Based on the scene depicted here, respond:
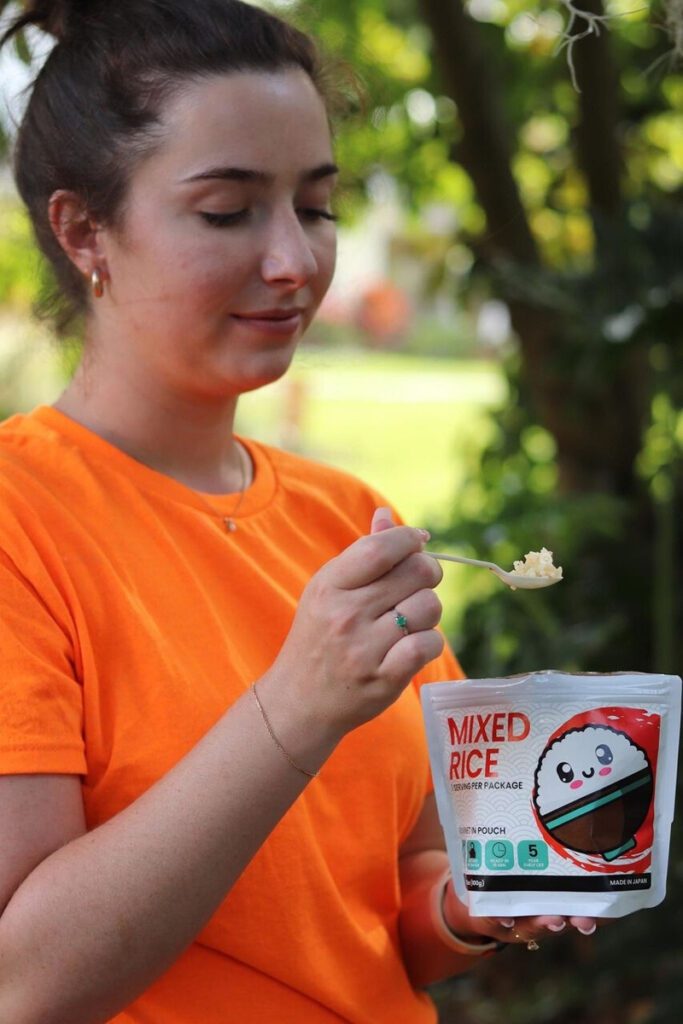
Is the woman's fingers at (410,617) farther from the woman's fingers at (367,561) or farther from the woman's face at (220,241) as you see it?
the woman's face at (220,241)

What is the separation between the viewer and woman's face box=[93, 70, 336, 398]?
1254 millimetres

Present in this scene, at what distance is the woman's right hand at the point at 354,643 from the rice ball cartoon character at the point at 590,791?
0.50 feet

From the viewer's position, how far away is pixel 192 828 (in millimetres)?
1034

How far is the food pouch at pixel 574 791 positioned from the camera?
43.2 inches

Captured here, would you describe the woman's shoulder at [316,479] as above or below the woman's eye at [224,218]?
below

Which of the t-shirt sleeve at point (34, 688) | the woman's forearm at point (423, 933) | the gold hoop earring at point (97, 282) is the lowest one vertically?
the woman's forearm at point (423, 933)

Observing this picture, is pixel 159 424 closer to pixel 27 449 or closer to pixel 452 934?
pixel 27 449

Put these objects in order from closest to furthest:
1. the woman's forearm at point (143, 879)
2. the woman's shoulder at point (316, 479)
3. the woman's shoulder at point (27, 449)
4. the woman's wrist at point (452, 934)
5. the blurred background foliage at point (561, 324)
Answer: the woman's forearm at point (143, 879) < the woman's shoulder at point (27, 449) < the woman's wrist at point (452, 934) < the woman's shoulder at point (316, 479) < the blurred background foliage at point (561, 324)

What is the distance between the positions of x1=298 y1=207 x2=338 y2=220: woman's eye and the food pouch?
0.52m

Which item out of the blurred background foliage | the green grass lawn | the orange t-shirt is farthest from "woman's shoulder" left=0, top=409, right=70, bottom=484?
the green grass lawn

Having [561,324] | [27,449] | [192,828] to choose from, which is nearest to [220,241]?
[27,449]

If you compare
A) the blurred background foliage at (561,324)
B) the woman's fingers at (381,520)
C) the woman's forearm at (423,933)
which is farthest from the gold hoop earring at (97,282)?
the blurred background foliage at (561,324)

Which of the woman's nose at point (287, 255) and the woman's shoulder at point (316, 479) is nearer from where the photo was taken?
the woman's nose at point (287, 255)

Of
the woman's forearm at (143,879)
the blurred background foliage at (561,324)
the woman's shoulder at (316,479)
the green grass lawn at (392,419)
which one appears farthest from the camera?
the green grass lawn at (392,419)
